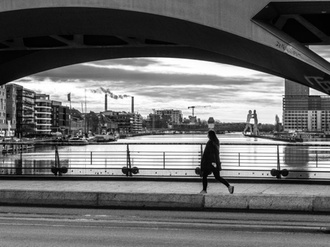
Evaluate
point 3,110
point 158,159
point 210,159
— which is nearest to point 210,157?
point 210,159

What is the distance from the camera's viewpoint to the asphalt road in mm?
8375

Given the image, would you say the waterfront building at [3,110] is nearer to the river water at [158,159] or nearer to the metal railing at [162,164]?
the river water at [158,159]

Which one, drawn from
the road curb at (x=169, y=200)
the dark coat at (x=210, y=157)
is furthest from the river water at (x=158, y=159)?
the road curb at (x=169, y=200)

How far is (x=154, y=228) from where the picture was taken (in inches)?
380

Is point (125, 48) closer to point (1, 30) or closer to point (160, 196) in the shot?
point (1, 30)

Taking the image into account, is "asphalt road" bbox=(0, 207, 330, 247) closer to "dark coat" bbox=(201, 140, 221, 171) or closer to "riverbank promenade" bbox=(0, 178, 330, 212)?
"riverbank promenade" bbox=(0, 178, 330, 212)

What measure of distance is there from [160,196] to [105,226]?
3093 mm

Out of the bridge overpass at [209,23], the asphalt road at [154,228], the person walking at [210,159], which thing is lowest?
the asphalt road at [154,228]

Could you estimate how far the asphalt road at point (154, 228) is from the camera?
27.5 feet

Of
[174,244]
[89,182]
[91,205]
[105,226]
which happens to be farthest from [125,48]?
[174,244]

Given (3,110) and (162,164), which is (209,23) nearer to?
(162,164)

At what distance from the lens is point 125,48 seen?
23125 mm

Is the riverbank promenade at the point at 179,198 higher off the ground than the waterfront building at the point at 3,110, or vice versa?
the waterfront building at the point at 3,110

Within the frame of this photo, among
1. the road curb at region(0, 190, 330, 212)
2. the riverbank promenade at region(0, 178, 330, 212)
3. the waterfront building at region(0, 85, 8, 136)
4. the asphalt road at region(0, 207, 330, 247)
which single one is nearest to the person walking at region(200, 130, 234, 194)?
the riverbank promenade at region(0, 178, 330, 212)
